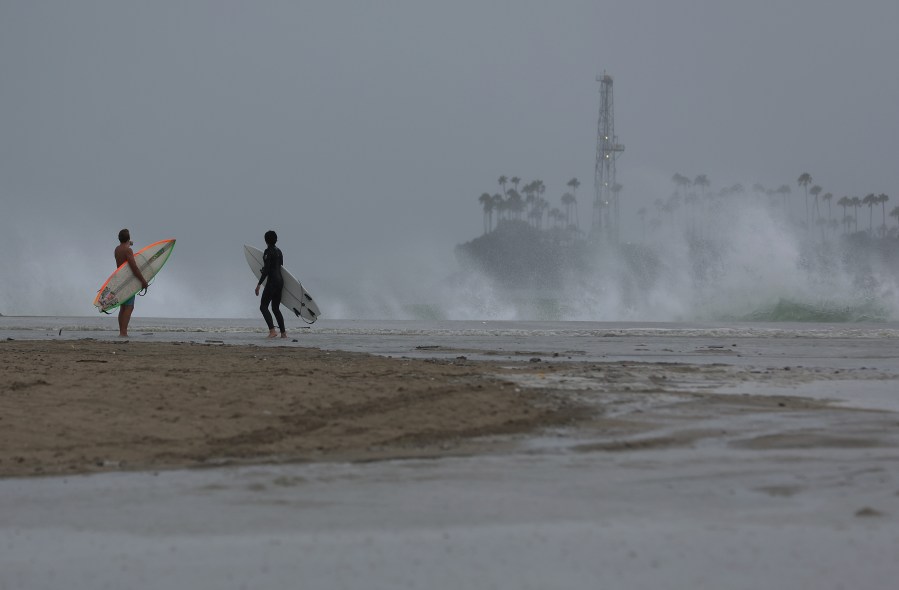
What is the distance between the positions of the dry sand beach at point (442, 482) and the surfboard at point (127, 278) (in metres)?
9.95

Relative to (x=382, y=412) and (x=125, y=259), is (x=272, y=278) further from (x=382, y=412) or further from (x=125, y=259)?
(x=382, y=412)

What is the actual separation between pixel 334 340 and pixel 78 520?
13078 mm

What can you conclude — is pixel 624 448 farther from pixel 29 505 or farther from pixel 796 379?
pixel 796 379

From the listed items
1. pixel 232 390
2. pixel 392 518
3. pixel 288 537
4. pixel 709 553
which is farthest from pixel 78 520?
pixel 232 390

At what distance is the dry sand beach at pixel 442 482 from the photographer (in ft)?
10.2

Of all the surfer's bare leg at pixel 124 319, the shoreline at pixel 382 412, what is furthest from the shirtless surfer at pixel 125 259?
the shoreline at pixel 382 412

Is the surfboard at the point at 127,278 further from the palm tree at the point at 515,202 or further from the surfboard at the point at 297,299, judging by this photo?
the palm tree at the point at 515,202

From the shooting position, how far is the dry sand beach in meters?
3.11

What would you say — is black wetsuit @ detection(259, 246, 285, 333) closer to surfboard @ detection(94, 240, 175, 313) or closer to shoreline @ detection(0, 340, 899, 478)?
surfboard @ detection(94, 240, 175, 313)

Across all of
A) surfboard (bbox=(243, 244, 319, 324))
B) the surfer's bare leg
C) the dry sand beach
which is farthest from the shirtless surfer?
the dry sand beach

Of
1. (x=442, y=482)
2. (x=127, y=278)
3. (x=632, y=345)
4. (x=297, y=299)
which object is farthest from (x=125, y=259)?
(x=442, y=482)

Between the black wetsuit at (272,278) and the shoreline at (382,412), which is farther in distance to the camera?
the black wetsuit at (272,278)

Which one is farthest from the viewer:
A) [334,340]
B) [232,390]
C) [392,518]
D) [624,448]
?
[334,340]

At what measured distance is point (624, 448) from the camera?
17.5 feet
